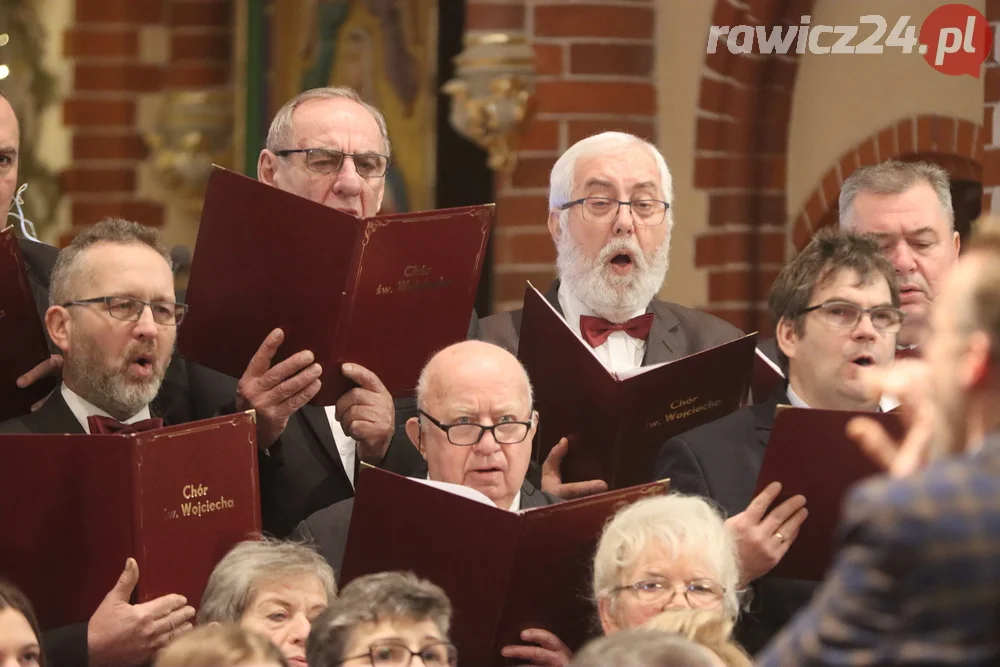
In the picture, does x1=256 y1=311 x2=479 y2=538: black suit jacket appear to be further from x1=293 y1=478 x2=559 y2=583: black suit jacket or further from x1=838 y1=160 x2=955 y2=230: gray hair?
x1=838 y1=160 x2=955 y2=230: gray hair

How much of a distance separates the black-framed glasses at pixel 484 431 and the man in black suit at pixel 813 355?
31 centimetres

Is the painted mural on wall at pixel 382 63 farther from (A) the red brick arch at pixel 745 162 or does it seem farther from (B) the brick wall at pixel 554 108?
(A) the red brick arch at pixel 745 162

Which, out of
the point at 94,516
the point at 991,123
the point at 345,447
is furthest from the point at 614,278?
the point at 991,123

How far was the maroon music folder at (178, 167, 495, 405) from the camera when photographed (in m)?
3.47

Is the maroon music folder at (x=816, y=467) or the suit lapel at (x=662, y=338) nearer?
the maroon music folder at (x=816, y=467)

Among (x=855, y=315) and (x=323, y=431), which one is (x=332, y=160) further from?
(x=855, y=315)

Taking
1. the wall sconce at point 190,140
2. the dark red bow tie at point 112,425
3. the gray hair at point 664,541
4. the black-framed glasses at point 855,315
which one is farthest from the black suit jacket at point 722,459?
the wall sconce at point 190,140

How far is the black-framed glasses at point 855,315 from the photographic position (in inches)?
141

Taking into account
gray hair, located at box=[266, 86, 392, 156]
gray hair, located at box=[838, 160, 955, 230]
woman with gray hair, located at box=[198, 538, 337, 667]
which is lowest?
woman with gray hair, located at box=[198, 538, 337, 667]

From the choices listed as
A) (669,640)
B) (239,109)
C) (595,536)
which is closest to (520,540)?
(595,536)

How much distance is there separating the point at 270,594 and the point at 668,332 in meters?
1.38

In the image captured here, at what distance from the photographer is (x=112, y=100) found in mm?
6930

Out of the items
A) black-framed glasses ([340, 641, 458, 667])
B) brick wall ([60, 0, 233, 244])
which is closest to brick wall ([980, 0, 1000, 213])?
black-framed glasses ([340, 641, 458, 667])

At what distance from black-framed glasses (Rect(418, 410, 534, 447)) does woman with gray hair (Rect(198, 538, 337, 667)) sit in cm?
44
